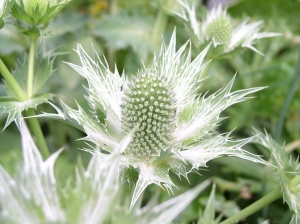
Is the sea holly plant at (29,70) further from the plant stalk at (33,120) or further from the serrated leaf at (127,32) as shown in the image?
the serrated leaf at (127,32)

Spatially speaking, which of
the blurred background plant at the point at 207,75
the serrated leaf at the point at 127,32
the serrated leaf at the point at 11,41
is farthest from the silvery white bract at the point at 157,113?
the serrated leaf at the point at 11,41

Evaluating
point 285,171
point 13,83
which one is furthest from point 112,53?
point 285,171

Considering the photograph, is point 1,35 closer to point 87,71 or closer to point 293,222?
point 87,71

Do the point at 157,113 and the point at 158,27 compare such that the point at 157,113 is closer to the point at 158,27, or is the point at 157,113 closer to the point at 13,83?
the point at 13,83

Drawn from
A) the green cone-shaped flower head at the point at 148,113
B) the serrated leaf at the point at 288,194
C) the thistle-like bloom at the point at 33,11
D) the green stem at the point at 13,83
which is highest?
the thistle-like bloom at the point at 33,11

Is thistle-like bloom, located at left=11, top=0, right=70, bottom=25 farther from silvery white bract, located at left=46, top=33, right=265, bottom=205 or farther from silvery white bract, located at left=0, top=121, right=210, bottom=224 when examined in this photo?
silvery white bract, located at left=0, top=121, right=210, bottom=224

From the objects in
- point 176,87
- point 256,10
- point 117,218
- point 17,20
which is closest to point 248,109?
point 256,10

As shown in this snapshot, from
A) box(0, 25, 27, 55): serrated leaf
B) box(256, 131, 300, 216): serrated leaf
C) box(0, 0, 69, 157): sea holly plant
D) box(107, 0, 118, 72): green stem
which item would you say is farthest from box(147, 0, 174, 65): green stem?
box(256, 131, 300, 216): serrated leaf
